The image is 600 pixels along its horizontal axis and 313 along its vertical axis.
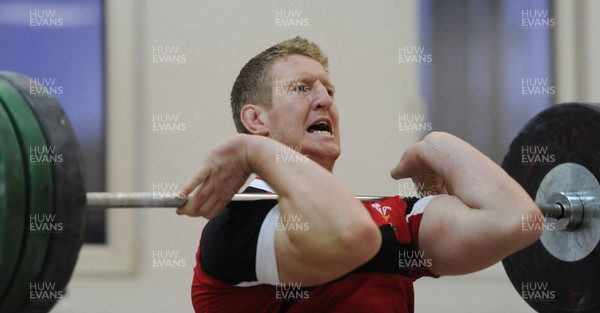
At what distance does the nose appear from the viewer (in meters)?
1.85

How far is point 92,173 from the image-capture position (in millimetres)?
3572

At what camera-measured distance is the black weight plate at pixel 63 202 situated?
4.42 ft

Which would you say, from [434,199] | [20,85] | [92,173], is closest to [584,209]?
[434,199]

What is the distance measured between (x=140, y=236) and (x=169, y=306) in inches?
14.9

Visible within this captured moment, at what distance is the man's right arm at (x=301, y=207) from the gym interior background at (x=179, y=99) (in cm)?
210

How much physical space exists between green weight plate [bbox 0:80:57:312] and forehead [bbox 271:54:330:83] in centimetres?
70

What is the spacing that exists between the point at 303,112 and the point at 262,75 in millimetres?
158

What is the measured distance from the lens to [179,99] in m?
3.57

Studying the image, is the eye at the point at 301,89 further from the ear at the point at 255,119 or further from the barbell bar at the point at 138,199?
the barbell bar at the point at 138,199

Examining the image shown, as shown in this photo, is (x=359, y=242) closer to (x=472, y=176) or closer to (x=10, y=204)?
(x=472, y=176)

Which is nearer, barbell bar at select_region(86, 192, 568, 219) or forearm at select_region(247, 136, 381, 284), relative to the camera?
forearm at select_region(247, 136, 381, 284)

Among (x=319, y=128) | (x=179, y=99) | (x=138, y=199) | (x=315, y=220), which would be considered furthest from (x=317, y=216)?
(x=179, y=99)

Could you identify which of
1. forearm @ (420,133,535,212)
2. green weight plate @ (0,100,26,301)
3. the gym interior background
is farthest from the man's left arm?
the gym interior background

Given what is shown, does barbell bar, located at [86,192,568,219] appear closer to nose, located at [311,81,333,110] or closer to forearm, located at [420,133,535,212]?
nose, located at [311,81,333,110]
